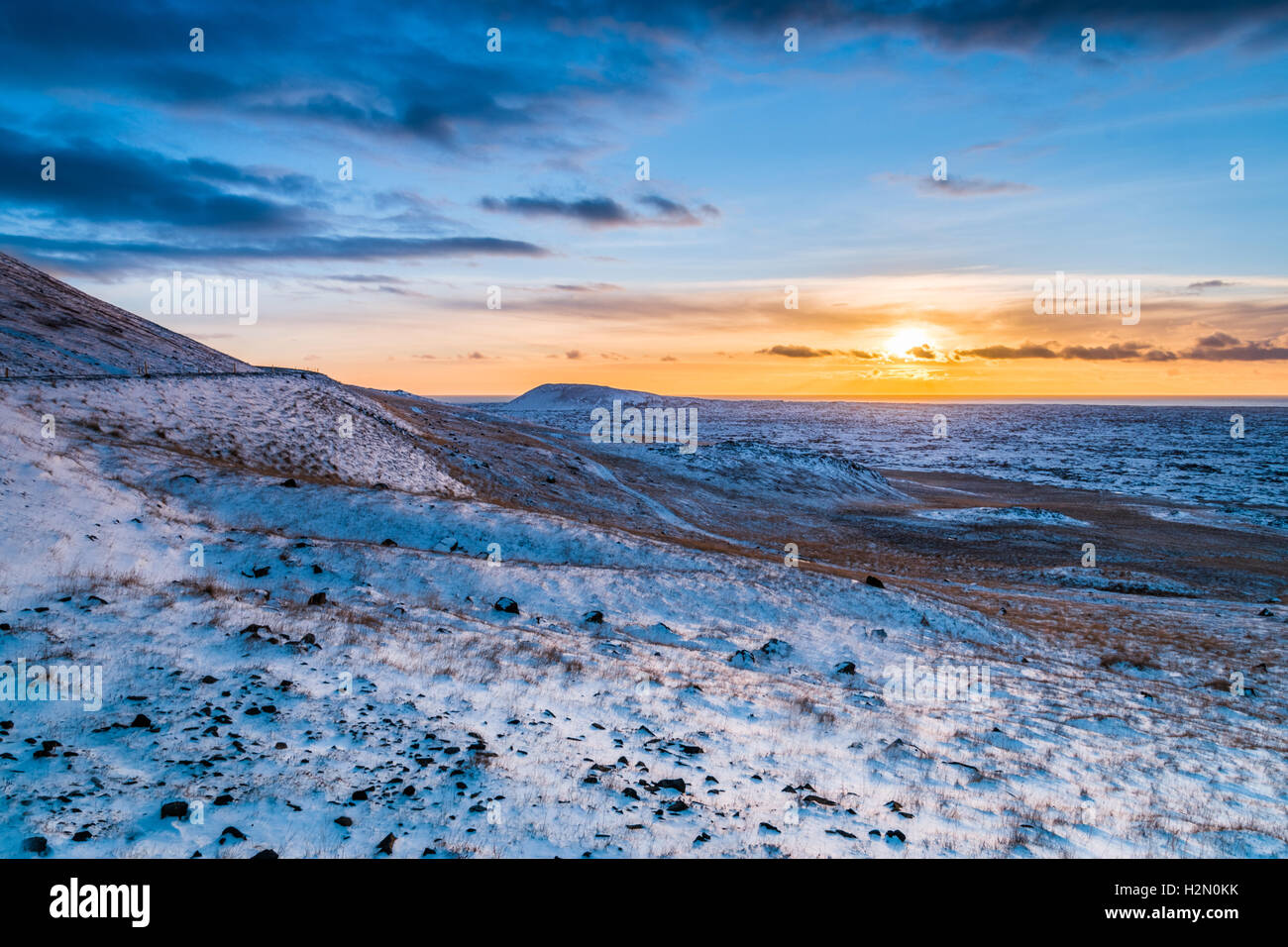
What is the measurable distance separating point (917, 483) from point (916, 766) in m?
77.1

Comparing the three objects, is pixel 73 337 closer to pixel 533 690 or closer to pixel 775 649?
pixel 533 690

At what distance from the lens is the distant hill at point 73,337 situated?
128 ft

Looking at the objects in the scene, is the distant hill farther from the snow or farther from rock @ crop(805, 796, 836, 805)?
rock @ crop(805, 796, 836, 805)

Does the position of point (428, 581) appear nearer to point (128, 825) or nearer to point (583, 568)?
point (583, 568)

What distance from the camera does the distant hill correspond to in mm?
39094

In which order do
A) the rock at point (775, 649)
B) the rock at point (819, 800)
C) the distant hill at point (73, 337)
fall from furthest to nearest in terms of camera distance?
the distant hill at point (73, 337) → the rock at point (775, 649) → the rock at point (819, 800)

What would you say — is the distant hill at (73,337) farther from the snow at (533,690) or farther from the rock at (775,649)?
the rock at (775,649)

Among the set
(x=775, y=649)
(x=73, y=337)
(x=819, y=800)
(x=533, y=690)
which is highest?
(x=73, y=337)

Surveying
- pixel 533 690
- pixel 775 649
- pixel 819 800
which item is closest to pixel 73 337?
pixel 533 690

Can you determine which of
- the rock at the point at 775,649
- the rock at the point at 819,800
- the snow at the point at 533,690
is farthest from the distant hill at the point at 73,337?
the rock at the point at 819,800

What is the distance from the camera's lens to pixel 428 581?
770 inches

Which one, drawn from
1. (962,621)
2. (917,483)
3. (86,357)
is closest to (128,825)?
(962,621)

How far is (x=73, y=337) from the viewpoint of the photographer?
4638 cm

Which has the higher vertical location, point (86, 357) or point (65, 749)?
point (86, 357)
